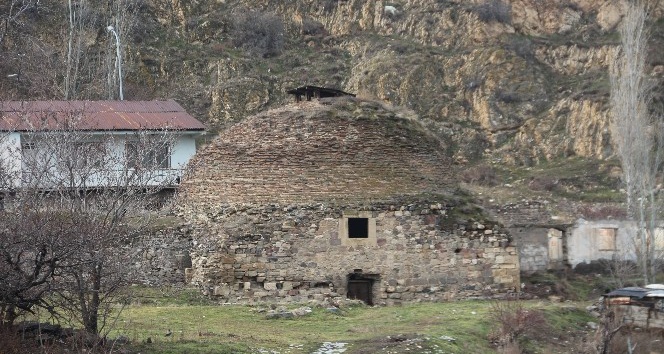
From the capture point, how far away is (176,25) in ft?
152

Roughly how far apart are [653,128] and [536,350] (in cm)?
2212

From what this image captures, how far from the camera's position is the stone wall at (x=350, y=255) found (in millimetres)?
18875

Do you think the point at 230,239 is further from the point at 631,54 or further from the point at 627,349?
the point at 631,54

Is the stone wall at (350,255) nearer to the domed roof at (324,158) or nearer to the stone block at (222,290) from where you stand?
the stone block at (222,290)

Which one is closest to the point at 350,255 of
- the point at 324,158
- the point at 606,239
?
the point at 324,158

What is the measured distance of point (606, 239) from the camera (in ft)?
78.4

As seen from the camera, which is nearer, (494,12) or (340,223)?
(340,223)

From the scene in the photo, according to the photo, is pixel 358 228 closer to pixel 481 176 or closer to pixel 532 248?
pixel 532 248

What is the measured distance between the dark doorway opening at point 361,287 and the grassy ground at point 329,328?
114cm

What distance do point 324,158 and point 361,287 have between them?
3049 millimetres

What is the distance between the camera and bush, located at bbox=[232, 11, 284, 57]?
4503 centimetres

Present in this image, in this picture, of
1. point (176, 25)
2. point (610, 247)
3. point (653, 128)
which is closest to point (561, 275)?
point (610, 247)

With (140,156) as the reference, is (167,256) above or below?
below

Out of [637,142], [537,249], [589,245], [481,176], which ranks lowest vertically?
[537,249]
